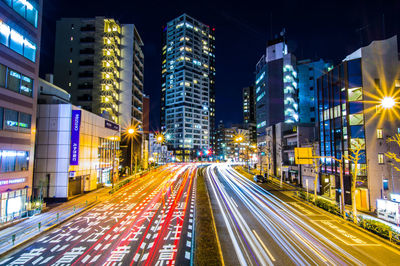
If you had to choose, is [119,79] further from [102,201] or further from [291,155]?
[291,155]

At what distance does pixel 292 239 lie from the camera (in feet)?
57.3

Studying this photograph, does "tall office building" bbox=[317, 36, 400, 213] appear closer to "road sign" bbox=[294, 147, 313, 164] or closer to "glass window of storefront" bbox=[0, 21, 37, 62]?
"road sign" bbox=[294, 147, 313, 164]

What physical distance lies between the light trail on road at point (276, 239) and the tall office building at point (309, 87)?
68.6m

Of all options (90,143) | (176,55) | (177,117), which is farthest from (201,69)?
(90,143)

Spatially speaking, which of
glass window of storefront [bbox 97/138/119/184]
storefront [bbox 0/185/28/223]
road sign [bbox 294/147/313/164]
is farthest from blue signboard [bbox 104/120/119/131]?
road sign [bbox 294/147/313/164]

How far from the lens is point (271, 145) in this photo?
67125 millimetres

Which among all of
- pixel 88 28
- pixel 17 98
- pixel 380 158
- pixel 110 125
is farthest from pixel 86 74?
pixel 380 158

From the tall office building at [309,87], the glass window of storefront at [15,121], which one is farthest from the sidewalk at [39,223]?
the tall office building at [309,87]

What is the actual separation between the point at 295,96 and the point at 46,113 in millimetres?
81568

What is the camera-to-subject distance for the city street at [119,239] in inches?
562

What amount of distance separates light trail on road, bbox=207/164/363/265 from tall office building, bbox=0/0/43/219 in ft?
75.3

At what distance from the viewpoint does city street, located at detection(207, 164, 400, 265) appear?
1426cm

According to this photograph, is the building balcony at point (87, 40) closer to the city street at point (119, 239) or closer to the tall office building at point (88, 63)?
the tall office building at point (88, 63)

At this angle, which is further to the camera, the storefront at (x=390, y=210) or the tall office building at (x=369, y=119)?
the tall office building at (x=369, y=119)
